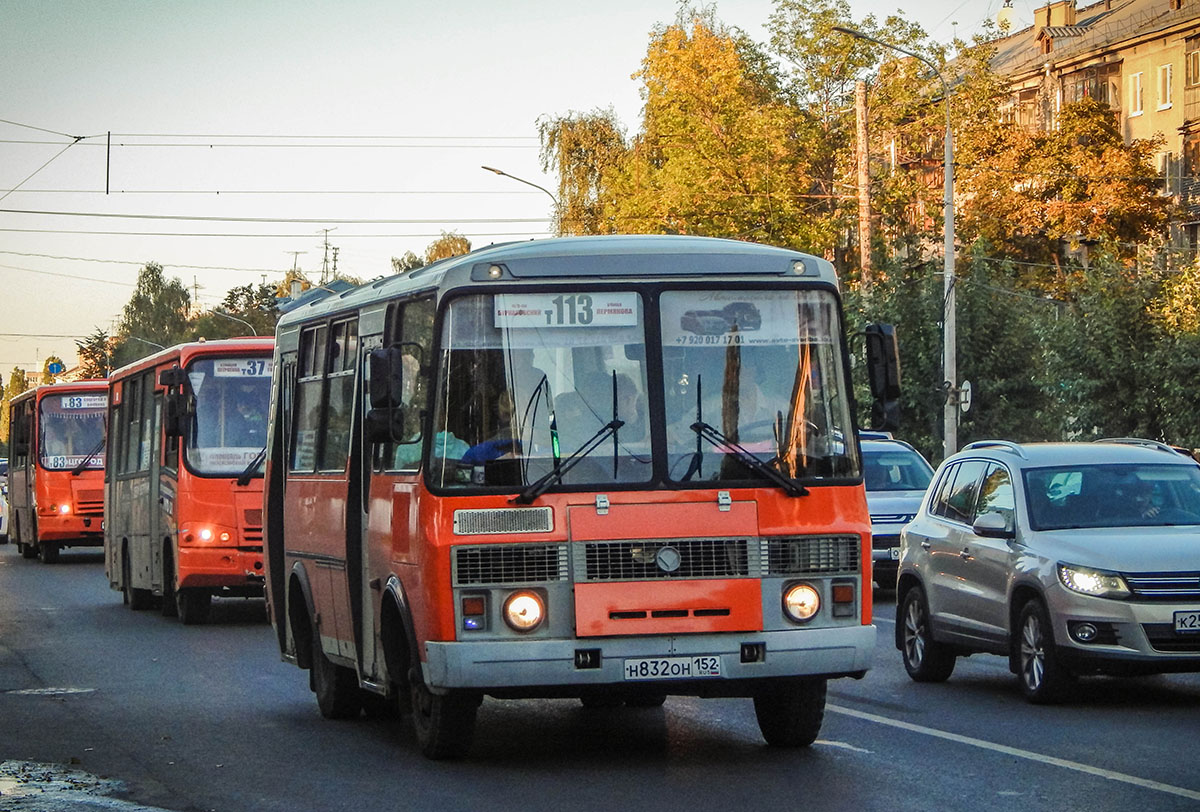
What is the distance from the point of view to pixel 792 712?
10.9 meters

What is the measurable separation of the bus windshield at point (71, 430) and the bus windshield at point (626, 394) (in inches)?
1201

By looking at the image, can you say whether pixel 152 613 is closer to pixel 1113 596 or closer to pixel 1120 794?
pixel 1113 596

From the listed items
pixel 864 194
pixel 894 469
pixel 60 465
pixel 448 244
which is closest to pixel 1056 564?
pixel 894 469

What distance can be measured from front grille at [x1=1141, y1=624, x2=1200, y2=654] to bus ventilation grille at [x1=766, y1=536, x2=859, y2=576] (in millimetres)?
3223

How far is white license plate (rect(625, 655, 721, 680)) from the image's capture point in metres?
9.92

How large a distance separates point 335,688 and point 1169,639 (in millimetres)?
5187

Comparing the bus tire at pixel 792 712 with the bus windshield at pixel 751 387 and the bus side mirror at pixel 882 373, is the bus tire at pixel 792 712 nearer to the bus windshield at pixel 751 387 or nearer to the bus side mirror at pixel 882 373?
the bus windshield at pixel 751 387

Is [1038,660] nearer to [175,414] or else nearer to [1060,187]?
[175,414]

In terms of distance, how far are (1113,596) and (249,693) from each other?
6123 mm

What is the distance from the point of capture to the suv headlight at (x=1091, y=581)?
42.1 ft

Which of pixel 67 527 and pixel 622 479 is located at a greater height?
pixel 622 479

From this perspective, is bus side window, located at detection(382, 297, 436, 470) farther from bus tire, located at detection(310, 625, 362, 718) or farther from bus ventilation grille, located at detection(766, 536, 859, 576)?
bus tire, located at detection(310, 625, 362, 718)

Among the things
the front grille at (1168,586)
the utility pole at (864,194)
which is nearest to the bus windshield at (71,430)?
the utility pole at (864,194)

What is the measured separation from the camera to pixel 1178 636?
1266 centimetres
